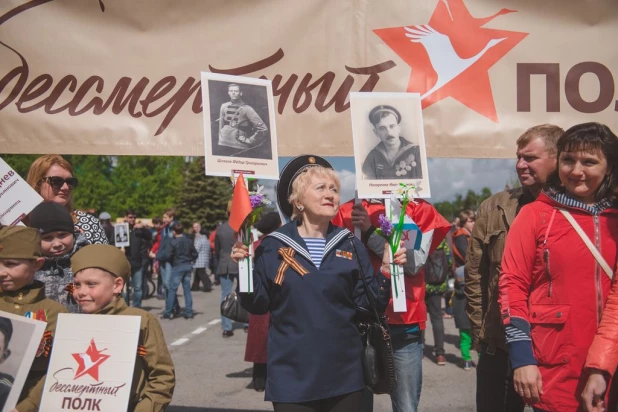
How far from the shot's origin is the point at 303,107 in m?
4.16

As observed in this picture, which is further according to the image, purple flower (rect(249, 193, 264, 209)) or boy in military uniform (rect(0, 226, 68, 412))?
purple flower (rect(249, 193, 264, 209))

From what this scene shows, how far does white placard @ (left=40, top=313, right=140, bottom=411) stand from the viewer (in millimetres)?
2961

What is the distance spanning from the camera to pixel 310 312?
10.9 ft

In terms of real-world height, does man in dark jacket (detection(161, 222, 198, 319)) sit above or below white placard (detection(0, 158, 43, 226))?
below

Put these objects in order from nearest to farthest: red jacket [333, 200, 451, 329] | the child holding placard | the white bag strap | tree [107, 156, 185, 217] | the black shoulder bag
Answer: the white bag strap, the black shoulder bag, the child holding placard, red jacket [333, 200, 451, 329], tree [107, 156, 185, 217]

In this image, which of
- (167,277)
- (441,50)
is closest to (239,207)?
(441,50)

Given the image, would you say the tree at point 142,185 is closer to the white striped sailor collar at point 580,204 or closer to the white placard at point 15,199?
the white placard at point 15,199

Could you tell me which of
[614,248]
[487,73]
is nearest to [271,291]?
[614,248]

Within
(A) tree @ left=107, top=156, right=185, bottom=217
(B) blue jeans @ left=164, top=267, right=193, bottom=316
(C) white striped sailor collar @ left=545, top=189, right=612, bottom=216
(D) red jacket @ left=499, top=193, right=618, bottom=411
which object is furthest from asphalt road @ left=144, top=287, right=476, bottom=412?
(A) tree @ left=107, top=156, right=185, bottom=217

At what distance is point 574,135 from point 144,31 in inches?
106

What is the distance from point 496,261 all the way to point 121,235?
11118 mm

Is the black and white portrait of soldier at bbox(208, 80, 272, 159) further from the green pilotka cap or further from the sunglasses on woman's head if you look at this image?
the sunglasses on woman's head

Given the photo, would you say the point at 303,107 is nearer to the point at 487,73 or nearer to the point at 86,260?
the point at 487,73

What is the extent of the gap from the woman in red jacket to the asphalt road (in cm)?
416
